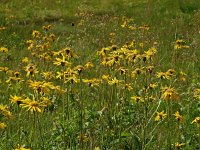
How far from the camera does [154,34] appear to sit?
9.10 meters

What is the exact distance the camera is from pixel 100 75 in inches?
186

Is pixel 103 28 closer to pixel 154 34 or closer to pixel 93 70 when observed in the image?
pixel 154 34

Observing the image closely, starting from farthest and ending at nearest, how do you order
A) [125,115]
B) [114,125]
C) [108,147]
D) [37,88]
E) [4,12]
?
[4,12] → [125,115] → [114,125] → [108,147] → [37,88]

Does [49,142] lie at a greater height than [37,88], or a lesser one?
lesser

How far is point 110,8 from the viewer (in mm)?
13930

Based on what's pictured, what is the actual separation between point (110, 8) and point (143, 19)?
264 centimetres

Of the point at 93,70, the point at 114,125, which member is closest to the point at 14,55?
the point at 93,70

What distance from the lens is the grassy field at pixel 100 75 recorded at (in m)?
3.10

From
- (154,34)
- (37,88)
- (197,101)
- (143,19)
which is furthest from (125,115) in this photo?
(143,19)

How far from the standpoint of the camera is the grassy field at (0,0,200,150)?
122 inches

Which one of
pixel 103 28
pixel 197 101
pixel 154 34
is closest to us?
pixel 197 101

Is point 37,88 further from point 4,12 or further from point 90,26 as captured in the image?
point 4,12

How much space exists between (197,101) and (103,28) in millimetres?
6054

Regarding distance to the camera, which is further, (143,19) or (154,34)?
(143,19)
